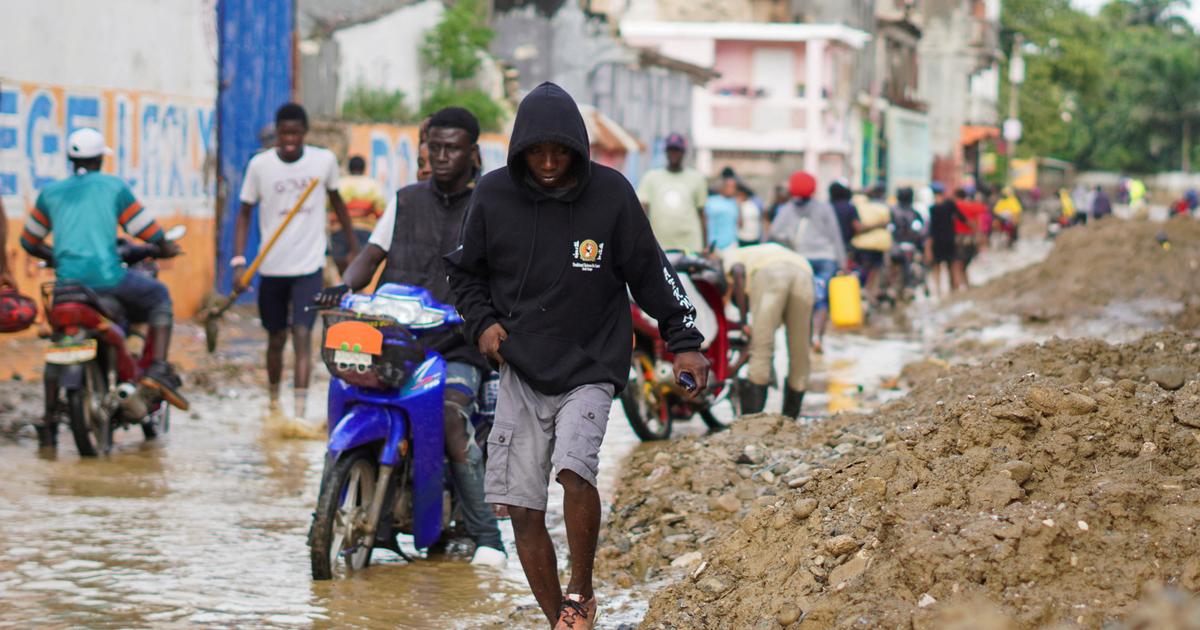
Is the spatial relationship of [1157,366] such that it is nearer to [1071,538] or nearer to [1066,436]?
[1066,436]

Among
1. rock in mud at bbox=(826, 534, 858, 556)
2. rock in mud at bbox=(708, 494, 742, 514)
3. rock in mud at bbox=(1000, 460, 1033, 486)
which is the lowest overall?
rock in mud at bbox=(708, 494, 742, 514)

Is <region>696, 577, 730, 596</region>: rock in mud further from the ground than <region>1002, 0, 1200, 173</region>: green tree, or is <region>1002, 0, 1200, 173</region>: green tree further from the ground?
<region>1002, 0, 1200, 173</region>: green tree

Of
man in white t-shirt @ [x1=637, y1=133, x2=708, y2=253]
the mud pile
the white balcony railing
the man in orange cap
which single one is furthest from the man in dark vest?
the white balcony railing

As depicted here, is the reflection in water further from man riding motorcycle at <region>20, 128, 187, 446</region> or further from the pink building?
the pink building

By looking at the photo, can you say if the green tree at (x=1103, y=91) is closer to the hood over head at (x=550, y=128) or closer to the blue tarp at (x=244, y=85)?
the blue tarp at (x=244, y=85)

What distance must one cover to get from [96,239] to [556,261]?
15.4 feet

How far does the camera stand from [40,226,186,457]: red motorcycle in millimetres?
9180

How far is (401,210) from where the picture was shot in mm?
7406

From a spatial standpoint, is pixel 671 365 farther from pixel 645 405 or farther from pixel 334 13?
pixel 334 13

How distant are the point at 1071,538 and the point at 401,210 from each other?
138 inches

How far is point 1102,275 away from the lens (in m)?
22.7

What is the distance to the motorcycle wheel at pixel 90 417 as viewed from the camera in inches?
366

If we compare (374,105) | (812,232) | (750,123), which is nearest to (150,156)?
(812,232)

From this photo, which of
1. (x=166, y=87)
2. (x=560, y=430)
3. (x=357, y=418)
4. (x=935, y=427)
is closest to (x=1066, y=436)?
(x=935, y=427)
